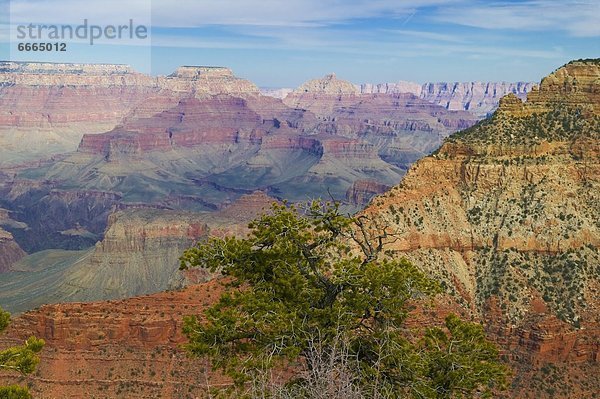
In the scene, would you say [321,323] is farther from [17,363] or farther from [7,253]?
[7,253]

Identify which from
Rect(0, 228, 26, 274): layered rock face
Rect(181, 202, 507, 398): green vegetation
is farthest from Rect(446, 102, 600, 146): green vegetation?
Rect(0, 228, 26, 274): layered rock face

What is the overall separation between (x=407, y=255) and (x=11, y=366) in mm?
41609

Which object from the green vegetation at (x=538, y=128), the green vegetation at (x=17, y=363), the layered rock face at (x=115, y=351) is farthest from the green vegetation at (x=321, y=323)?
the green vegetation at (x=538, y=128)

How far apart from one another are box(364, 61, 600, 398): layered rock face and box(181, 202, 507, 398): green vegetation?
93.7 feet

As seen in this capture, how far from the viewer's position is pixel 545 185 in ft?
214

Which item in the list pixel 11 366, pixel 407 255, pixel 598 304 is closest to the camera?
pixel 11 366

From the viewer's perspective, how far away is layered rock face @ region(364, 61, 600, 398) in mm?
54125

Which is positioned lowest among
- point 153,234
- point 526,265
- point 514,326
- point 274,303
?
point 153,234

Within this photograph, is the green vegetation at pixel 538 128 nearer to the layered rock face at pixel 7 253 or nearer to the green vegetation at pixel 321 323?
the green vegetation at pixel 321 323

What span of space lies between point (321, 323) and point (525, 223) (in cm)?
4348

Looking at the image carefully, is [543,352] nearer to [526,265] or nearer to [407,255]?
[526,265]

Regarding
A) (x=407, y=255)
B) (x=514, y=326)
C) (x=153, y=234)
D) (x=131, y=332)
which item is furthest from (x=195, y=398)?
(x=153, y=234)

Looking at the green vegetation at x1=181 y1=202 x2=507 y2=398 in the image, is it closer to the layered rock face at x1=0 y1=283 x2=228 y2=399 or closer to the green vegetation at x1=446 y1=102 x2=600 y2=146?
the layered rock face at x1=0 y1=283 x2=228 y2=399

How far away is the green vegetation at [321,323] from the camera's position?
80.8 ft
